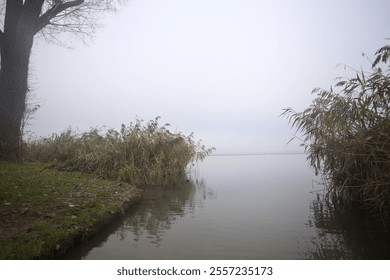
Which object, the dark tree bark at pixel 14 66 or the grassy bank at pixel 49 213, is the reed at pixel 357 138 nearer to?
the grassy bank at pixel 49 213

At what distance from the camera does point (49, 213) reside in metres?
3.94

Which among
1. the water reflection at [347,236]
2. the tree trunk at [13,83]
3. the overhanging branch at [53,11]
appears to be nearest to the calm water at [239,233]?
the water reflection at [347,236]

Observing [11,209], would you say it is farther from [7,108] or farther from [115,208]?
[7,108]

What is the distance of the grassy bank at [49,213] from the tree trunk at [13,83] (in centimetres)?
A: 249

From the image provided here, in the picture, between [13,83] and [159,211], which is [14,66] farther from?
[159,211]

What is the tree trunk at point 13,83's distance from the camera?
26.7ft

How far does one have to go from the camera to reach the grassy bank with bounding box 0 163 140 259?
9.54 feet

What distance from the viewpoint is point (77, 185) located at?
6301 mm

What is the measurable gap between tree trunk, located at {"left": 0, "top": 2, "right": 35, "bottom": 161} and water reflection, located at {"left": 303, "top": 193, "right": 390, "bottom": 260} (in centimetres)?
1039

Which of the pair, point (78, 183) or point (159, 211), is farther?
point (78, 183)

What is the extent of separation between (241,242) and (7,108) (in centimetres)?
989

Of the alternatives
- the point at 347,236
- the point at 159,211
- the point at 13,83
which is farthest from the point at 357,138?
the point at 13,83

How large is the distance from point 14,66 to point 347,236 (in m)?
12.1
